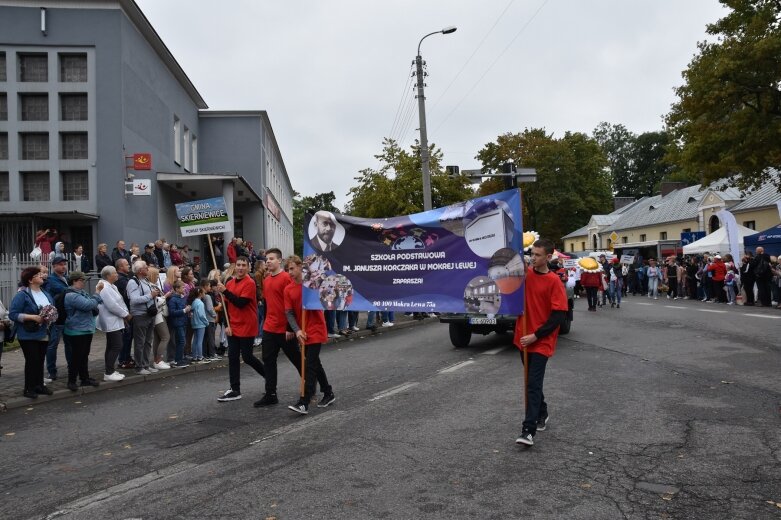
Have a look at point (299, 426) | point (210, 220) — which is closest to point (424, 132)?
point (210, 220)

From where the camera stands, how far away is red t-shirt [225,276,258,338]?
8.02 meters

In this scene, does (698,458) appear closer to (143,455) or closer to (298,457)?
(298,457)

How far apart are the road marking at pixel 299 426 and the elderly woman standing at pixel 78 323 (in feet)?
14.0

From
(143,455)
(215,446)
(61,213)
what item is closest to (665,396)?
(215,446)

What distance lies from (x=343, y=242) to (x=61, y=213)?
1539 cm

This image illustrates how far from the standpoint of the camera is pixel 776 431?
576 centimetres

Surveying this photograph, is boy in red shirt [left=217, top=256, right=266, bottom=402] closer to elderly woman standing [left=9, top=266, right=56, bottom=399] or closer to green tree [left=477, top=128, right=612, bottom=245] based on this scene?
elderly woman standing [left=9, top=266, right=56, bottom=399]

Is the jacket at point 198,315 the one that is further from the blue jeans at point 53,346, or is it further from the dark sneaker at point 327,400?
the dark sneaker at point 327,400

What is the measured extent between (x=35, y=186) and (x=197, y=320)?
13.4 metres

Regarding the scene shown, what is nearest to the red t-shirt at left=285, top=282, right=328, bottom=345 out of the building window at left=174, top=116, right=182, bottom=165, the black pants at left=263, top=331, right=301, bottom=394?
the black pants at left=263, top=331, right=301, bottom=394

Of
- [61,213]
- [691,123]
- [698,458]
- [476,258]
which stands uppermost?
[691,123]

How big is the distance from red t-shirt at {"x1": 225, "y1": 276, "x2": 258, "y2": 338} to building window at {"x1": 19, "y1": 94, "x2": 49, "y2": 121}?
55.9 feet

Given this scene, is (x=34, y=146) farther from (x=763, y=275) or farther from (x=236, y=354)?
(x=763, y=275)

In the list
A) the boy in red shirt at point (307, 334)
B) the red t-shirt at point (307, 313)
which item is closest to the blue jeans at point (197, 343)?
the boy in red shirt at point (307, 334)
